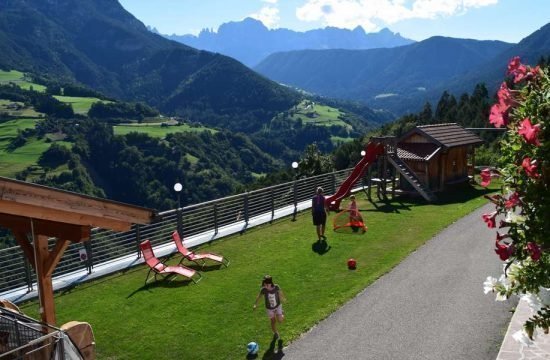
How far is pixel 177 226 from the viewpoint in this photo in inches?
690

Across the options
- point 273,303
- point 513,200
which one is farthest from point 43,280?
point 513,200

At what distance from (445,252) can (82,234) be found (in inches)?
473

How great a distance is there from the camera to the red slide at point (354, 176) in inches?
922

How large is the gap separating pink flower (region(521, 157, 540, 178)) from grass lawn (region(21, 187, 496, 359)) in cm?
727

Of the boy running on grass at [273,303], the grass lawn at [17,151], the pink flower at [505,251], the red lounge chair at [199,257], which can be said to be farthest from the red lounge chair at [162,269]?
the grass lawn at [17,151]

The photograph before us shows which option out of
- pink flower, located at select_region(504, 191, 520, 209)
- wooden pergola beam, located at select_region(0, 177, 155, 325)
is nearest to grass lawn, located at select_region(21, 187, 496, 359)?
wooden pergola beam, located at select_region(0, 177, 155, 325)

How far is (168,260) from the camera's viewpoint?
16.3 meters

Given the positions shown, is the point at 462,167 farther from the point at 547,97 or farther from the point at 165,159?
the point at 165,159

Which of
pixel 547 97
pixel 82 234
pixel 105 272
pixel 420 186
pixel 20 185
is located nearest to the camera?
pixel 547 97

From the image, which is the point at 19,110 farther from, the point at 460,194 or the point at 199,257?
the point at 199,257

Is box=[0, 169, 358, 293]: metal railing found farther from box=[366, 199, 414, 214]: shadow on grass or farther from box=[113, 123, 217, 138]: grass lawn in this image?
box=[113, 123, 217, 138]: grass lawn

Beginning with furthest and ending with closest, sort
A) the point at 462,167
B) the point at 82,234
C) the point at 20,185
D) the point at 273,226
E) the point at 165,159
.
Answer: the point at 165,159 < the point at 462,167 < the point at 273,226 < the point at 82,234 < the point at 20,185

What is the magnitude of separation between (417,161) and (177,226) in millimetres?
13891

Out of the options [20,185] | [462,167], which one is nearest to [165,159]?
[462,167]
